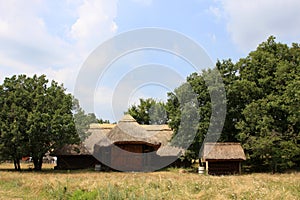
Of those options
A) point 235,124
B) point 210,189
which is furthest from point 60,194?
point 235,124

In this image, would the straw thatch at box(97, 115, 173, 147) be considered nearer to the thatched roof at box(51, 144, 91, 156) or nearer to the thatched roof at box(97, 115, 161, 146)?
the thatched roof at box(97, 115, 161, 146)

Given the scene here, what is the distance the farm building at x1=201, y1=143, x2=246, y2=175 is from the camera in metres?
25.0

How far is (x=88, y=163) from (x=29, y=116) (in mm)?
8891

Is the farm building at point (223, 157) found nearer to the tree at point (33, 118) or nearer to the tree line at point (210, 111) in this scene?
the tree line at point (210, 111)

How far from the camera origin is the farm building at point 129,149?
93.7 ft

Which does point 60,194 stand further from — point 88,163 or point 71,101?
point 88,163

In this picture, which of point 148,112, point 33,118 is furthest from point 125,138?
point 148,112

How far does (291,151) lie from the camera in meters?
24.0

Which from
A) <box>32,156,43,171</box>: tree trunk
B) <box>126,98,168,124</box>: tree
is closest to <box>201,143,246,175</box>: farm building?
<box>32,156,43,171</box>: tree trunk

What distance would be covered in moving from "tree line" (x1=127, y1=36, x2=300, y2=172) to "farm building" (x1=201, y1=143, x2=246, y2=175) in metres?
0.90

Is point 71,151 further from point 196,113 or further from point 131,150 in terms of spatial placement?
point 196,113

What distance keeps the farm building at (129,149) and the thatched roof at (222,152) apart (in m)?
4.22

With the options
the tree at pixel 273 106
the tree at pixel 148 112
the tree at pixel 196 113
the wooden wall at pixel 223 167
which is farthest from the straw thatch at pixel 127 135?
the tree at pixel 148 112

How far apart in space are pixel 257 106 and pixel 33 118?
16.6 metres
